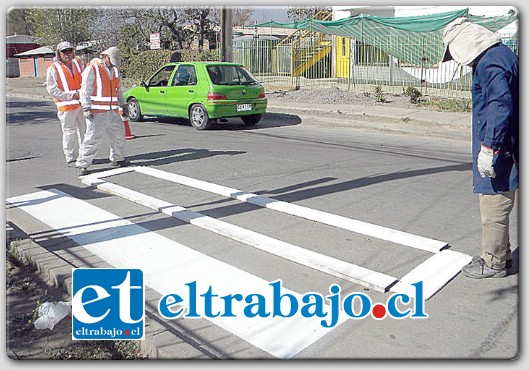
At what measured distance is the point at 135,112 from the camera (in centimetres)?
1625

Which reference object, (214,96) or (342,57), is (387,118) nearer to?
(214,96)

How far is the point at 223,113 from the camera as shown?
553 inches

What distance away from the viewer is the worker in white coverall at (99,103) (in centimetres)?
905

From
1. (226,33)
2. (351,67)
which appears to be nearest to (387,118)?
(226,33)

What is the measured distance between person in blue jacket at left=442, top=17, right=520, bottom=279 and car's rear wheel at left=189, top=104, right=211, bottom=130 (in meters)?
9.46

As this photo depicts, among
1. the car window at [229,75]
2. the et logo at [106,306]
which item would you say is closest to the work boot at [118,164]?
the car window at [229,75]

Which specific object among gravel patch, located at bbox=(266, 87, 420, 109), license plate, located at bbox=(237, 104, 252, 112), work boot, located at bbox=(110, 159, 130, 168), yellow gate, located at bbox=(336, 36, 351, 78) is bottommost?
work boot, located at bbox=(110, 159, 130, 168)

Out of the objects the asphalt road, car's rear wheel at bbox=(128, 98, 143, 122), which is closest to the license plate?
the asphalt road

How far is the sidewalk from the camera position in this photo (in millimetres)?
13555

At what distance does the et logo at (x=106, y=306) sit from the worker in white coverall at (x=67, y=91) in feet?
17.8

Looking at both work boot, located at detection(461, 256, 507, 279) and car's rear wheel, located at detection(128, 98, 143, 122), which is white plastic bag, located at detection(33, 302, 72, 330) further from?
car's rear wheel, located at detection(128, 98, 143, 122)

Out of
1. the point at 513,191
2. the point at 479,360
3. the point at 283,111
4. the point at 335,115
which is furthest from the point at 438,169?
the point at 283,111

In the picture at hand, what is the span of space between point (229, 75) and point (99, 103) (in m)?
5.79

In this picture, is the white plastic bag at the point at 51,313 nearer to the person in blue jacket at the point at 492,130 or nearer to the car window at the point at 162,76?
the person in blue jacket at the point at 492,130
